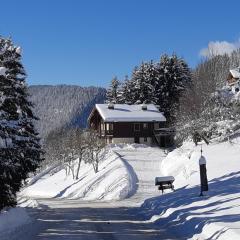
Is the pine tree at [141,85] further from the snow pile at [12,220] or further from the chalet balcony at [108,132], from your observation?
the snow pile at [12,220]

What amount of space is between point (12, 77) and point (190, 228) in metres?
14.8

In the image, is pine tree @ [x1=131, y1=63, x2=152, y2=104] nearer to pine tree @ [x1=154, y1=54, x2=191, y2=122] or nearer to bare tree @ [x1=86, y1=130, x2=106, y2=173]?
pine tree @ [x1=154, y1=54, x2=191, y2=122]

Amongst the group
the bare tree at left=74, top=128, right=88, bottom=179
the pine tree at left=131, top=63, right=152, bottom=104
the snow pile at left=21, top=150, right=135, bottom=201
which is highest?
the pine tree at left=131, top=63, right=152, bottom=104

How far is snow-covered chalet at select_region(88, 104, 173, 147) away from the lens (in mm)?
83188

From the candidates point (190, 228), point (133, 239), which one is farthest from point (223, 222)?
point (133, 239)

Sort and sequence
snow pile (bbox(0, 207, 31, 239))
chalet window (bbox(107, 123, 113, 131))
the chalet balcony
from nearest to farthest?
1. snow pile (bbox(0, 207, 31, 239))
2. chalet window (bbox(107, 123, 113, 131))
3. the chalet balcony

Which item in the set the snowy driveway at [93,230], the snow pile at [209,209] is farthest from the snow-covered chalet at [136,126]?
the snowy driveway at [93,230]

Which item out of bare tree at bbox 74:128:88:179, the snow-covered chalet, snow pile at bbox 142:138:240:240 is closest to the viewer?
snow pile at bbox 142:138:240:240

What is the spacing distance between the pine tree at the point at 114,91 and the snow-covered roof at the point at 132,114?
551 inches

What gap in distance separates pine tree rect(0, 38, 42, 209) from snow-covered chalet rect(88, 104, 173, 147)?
5262 centimetres

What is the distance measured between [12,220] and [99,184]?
3533cm

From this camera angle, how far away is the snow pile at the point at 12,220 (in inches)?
699

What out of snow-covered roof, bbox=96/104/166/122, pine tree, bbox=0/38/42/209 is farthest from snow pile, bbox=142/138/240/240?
snow-covered roof, bbox=96/104/166/122

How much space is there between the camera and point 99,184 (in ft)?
180
